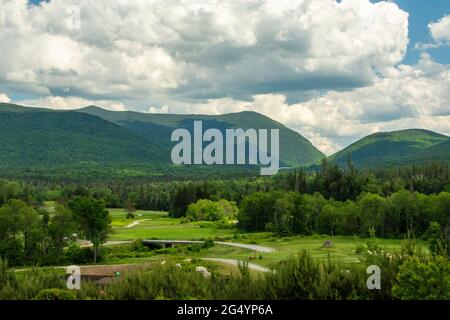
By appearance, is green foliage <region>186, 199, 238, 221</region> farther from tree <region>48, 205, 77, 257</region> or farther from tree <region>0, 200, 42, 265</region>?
tree <region>0, 200, 42, 265</region>

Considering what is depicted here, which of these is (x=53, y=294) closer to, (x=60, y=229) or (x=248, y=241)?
(x=60, y=229)

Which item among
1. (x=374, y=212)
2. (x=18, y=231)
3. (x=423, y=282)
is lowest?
(x=18, y=231)

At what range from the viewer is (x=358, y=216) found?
382ft

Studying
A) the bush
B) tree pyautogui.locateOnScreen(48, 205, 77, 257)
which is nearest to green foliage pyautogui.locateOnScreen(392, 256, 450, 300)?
the bush

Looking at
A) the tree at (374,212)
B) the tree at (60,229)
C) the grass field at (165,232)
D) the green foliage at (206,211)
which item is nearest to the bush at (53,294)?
the tree at (60,229)

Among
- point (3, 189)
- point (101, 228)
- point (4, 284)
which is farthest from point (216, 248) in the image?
point (3, 189)

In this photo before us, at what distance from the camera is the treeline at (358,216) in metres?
111

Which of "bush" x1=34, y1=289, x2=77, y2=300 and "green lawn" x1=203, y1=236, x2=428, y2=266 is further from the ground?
"bush" x1=34, y1=289, x2=77, y2=300

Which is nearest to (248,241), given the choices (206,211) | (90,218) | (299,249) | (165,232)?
(299,249)

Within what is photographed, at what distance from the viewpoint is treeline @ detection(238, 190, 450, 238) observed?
111 metres

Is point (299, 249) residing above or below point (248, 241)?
above

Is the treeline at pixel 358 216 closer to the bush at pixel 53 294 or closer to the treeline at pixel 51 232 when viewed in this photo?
the treeline at pixel 51 232

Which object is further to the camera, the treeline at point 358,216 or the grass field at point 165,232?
the treeline at point 358,216
